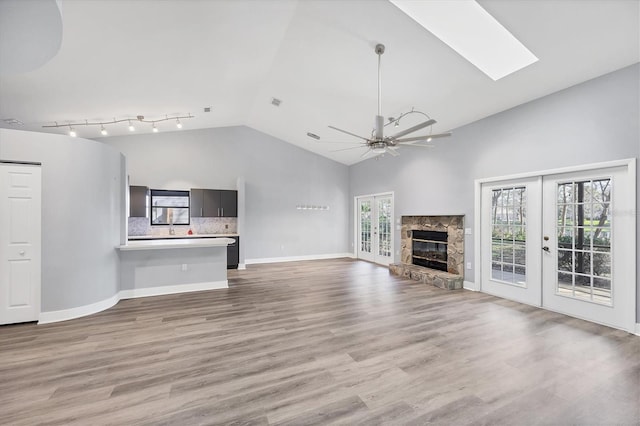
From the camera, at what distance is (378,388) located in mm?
2152

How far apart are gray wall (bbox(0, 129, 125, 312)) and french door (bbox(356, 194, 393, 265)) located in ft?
20.0

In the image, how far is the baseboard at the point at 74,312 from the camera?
350 cm

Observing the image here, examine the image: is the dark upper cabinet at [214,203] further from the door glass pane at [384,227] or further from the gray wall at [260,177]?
the door glass pane at [384,227]

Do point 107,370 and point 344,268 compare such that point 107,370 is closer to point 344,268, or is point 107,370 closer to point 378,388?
point 378,388

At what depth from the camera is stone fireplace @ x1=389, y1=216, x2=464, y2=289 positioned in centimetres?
530

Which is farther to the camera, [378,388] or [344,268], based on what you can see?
[344,268]

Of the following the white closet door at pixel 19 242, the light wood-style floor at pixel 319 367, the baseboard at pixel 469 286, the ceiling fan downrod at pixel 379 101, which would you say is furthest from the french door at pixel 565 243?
the white closet door at pixel 19 242

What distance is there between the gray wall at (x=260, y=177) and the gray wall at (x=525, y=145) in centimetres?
269

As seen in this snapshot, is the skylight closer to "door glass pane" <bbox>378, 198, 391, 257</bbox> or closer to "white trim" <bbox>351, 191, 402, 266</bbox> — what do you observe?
"white trim" <bbox>351, 191, 402, 266</bbox>

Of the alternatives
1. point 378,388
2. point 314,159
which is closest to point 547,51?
point 378,388

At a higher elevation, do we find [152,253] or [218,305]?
[152,253]

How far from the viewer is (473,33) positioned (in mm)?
3459

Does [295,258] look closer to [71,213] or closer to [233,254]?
[233,254]

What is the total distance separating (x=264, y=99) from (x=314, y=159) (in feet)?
9.96
